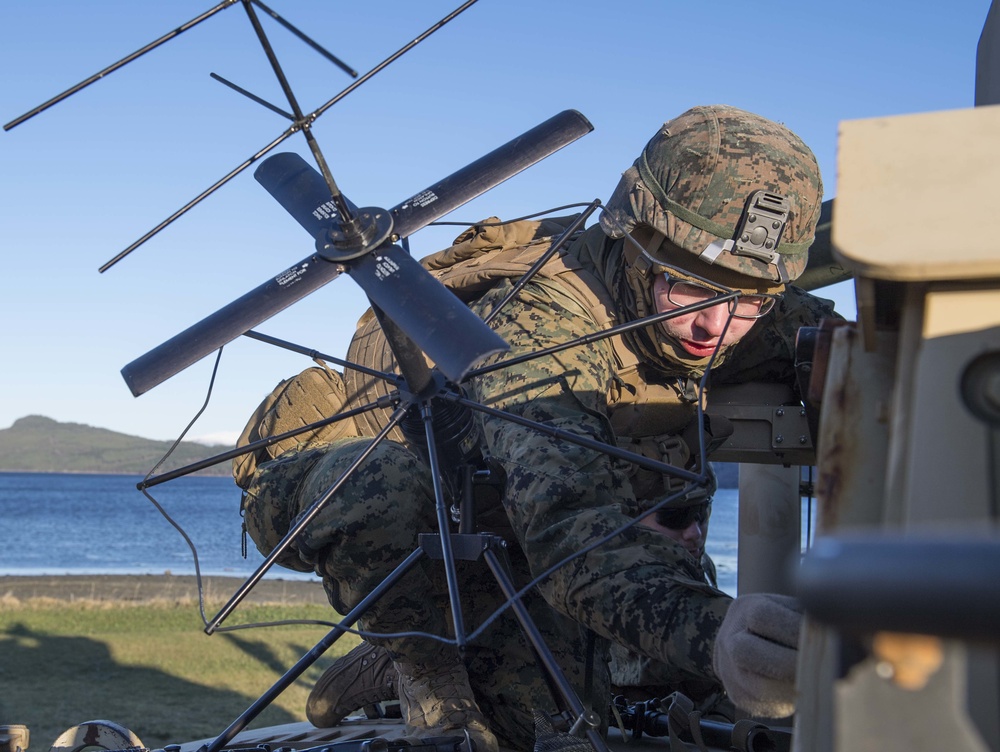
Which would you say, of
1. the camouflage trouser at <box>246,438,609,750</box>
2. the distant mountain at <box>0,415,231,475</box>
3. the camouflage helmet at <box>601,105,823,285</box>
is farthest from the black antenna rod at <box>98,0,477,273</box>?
the distant mountain at <box>0,415,231,475</box>

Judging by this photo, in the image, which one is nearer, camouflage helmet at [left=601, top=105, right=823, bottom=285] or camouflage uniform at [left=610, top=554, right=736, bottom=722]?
camouflage helmet at [left=601, top=105, right=823, bottom=285]

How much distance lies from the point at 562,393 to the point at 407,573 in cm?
72

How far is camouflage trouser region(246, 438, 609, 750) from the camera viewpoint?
12.7 ft

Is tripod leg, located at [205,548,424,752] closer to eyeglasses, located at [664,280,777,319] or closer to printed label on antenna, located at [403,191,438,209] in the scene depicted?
printed label on antenna, located at [403,191,438,209]

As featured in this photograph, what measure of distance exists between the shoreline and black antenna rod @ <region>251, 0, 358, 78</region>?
62.3ft

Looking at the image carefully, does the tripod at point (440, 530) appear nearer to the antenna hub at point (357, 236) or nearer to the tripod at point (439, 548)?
the tripod at point (439, 548)


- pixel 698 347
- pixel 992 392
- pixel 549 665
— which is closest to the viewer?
pixel 992 392

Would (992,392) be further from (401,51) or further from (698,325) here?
(698,325)

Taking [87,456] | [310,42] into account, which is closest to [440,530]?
[310,42]

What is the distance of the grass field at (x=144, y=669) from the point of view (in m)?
10.1

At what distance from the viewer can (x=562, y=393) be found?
3648mm

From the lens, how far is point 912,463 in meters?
1.29

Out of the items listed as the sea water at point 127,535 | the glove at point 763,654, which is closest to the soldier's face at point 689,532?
the glove at point 763,654

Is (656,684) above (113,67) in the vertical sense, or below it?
below
